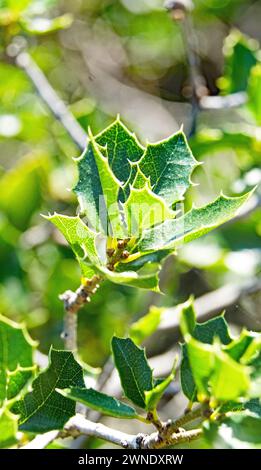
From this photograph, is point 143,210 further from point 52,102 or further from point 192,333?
point 52,102

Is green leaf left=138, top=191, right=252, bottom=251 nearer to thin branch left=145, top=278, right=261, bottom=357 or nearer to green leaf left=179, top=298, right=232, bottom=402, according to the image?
green leaf left=179, top=298, right=232, bottom=402

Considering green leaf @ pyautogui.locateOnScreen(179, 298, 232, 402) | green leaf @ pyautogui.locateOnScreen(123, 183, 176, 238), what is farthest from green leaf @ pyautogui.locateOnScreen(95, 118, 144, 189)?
green leaf @ pyautogui.locateOnScreen(179, 298, 232, 402)

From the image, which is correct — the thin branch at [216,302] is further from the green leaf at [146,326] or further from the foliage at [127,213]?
the green leaf at [146,326]

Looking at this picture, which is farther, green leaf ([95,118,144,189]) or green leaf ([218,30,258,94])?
green leaf ([218,30,258,94])

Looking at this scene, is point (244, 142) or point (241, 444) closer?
point (241, 444)

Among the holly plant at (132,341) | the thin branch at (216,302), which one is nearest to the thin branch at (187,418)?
the holly plant at (132,341)
